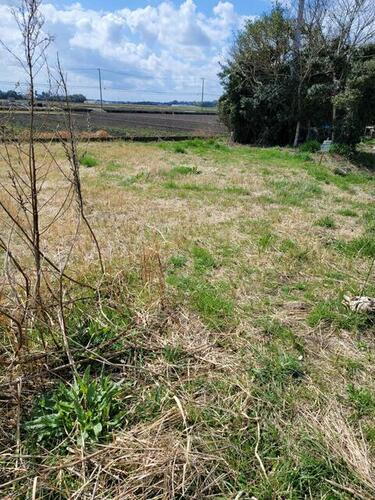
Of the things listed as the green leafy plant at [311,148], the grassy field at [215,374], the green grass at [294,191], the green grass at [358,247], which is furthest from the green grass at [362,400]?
the green leafy plant at [311,148]

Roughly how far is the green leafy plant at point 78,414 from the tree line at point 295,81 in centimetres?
1103

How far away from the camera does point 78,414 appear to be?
5.94 feet

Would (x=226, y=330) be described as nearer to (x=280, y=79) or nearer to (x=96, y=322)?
(x=96, y=322)

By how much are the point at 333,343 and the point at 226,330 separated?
0.76m

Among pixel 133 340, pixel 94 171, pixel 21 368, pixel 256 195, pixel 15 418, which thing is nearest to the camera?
pixel 15 418

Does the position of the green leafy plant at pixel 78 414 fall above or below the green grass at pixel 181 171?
below

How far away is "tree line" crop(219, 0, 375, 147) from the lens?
11.4 metres

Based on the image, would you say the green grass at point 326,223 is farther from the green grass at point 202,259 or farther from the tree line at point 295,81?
the tree line at point 295,81

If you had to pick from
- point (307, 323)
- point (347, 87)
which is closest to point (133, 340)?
point (307, 323)

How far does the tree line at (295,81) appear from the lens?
1138 cm

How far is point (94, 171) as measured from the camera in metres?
8.29

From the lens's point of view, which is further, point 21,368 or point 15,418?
point 21,368

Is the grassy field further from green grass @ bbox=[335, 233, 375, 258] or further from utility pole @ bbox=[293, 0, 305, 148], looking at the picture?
utility pole @ bbox=[293, 0, 305, 148]

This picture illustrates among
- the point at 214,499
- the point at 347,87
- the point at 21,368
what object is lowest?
the point at 214,499
